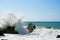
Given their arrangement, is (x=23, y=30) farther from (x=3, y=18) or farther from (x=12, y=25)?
(x=3, y=18)

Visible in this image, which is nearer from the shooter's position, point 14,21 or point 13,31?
point 13,31

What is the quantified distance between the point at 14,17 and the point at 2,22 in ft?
5.07

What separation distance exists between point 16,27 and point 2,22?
1.82 metres

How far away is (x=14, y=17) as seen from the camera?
23953mm

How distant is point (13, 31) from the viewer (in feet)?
70.2

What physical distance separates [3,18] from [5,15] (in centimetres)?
44

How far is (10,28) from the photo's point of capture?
22.2m

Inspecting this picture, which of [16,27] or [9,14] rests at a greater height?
[9,14]

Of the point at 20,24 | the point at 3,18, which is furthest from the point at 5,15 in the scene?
the point at 20,24

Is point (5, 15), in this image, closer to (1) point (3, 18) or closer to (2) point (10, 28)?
(1) point (3, 18)

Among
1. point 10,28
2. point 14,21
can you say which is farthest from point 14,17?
point 10,28

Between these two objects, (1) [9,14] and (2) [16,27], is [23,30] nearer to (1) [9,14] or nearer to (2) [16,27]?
(2) [16,27]

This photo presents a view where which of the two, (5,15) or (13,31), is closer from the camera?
(13,31)

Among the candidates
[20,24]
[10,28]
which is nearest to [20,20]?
[20,24]
